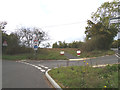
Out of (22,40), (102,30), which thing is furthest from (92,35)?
(22,40)

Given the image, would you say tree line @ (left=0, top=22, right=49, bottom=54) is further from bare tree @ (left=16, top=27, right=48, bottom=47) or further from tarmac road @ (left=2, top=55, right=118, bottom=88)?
tarmac road @ (left=2, top=55, right=118, bottom=88)

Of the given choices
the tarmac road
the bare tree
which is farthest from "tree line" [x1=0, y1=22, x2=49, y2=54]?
the tarmac road

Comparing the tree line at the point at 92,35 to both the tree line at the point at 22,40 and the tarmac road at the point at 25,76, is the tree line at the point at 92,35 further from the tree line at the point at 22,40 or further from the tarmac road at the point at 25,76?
the tarmac road at the point at 25,76

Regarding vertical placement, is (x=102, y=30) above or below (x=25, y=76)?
above

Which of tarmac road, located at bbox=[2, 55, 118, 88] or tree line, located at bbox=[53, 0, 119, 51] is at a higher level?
tree line, located at bbox=[53, 0, 119, 51]

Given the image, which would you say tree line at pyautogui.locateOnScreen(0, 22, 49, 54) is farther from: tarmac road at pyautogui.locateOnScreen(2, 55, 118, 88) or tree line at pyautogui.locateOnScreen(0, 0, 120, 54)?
tarmac road at pyautogui.locateOnScreen(2, 55, 118, 88)

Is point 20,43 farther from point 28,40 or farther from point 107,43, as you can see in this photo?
point 107,43

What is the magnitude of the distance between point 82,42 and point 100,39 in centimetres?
373

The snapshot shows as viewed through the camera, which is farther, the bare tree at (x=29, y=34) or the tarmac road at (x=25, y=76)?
the bare tree at (x=29, y=34)

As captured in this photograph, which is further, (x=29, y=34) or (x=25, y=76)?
(x=29, y=34)

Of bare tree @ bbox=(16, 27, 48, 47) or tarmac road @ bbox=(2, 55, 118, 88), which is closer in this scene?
tarmac road @ bbox=(2, 55, 118, 88)

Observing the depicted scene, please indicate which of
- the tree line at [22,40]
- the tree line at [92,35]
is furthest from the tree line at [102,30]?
the tree line at [22,40]

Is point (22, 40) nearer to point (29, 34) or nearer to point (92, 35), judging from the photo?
point (29, 34)

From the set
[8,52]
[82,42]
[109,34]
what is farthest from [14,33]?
[109,34]
